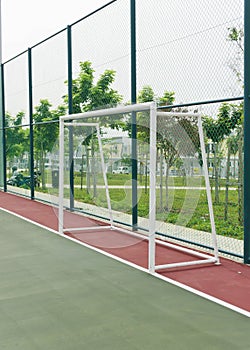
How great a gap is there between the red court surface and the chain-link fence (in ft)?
1.83

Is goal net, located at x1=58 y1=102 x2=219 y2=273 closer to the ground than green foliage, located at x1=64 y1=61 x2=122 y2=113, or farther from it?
closer to the ground

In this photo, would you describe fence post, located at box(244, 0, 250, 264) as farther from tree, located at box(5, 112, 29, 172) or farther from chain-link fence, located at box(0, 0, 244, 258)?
tree, located at box(5, 112, 29, 172)

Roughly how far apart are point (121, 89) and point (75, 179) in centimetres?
200

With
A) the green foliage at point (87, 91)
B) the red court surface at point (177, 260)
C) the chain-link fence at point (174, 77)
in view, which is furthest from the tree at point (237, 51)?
the green foliage at point (87, 91)

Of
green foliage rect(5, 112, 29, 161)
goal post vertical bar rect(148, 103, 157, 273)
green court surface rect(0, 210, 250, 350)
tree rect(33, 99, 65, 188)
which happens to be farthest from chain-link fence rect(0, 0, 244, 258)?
green foliage rect(5, 112, 29, 161)

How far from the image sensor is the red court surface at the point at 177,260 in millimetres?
4391

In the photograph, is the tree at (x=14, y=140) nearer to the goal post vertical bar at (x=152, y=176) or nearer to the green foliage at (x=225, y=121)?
the green foliage at (x=225, y=121)

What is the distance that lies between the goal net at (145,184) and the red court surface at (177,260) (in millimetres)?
55

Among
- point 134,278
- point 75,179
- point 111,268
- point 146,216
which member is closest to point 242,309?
point 134,278

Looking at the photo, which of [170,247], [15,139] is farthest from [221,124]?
[15,139]

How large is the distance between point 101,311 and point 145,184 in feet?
13.2

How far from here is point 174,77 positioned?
6.64 m

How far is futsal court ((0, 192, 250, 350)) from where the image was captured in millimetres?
A: 3383

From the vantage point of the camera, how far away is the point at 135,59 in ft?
23.7
